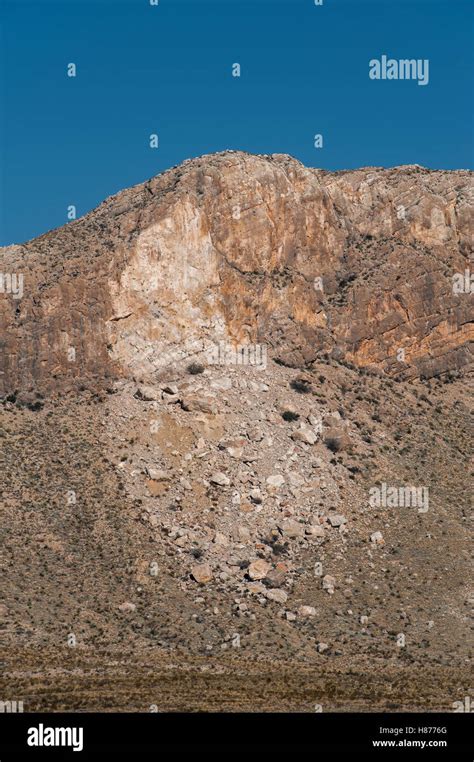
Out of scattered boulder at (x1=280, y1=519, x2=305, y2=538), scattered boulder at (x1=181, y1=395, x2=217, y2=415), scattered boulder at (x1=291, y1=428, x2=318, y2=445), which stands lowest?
scattered boulder at (x1=280, y1=519, x2=305, y2=538)

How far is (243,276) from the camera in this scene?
266 feet

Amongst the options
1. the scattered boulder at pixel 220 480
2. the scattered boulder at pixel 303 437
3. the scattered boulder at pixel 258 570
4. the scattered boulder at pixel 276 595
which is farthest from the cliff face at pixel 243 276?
the scattered boulder at pixel 276 595

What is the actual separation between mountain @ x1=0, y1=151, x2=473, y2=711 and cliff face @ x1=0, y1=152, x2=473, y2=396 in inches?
6.5

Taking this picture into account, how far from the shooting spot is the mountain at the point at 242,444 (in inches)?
2255

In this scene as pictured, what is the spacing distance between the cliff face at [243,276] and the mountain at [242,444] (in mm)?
166

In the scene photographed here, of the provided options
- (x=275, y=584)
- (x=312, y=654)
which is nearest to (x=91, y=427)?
(x=275, y=584)

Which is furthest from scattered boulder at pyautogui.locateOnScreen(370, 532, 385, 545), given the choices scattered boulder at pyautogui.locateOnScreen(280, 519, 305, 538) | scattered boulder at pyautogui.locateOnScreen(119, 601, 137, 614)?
scattered boulder at pyautogui.locateOnScreen(119, 601, 137, 614)

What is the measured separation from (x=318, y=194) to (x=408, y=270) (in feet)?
28.7

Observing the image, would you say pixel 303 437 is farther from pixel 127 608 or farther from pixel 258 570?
pixel 127 608

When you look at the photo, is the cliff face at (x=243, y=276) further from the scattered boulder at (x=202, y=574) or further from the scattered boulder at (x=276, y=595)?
the scattered boulder at (x=276, y=595)

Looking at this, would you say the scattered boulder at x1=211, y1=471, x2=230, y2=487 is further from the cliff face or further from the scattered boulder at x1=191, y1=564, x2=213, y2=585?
the cliff face

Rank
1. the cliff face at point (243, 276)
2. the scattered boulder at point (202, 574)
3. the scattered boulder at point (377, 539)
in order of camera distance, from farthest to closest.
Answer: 1. the cliff face at point (243, 276)
2. the scattered boulder at point (377, 539)
3. the scattered boulder at point (202, 574)

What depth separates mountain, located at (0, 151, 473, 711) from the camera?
57.3 m
